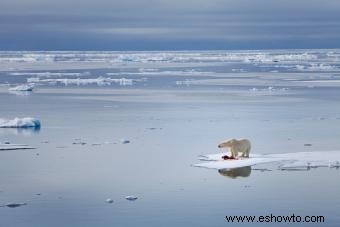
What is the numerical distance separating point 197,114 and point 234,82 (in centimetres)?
1442

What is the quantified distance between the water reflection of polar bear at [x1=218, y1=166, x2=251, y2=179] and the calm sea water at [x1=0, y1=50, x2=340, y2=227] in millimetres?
19

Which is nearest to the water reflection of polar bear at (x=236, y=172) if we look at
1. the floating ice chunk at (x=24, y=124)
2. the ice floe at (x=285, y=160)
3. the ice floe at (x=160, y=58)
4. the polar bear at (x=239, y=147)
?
the ice floe at (x=285, y=160)

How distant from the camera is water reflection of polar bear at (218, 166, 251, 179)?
969cm

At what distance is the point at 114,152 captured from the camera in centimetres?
1161

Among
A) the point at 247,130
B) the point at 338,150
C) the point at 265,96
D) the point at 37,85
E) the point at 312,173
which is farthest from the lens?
the point at 37,85

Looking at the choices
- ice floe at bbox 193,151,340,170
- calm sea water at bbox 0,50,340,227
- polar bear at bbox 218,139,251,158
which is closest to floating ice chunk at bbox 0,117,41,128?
calm sea water at bbox 0,50,340,227

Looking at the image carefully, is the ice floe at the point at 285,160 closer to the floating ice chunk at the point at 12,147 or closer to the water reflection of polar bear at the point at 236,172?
the water reflection of polar bear at the point at 236,172

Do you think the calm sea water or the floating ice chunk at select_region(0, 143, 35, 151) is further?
the floating ice chunk at select_region(0, 143, 35, 151)

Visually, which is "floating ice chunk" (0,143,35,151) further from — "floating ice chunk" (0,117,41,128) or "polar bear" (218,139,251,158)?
"polar bear" (218,139,251,158)

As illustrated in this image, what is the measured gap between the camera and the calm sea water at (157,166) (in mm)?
7730

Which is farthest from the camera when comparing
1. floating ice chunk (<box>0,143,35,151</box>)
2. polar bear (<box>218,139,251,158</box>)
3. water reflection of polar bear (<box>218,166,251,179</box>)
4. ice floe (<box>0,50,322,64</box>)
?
ice floe (<box>0,50,322,64</box>)

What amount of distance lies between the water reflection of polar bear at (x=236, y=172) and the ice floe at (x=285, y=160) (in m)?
0.17

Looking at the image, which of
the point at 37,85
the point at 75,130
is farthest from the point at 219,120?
the point at 37,85

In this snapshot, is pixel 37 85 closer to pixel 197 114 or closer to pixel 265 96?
pixel 265 96
